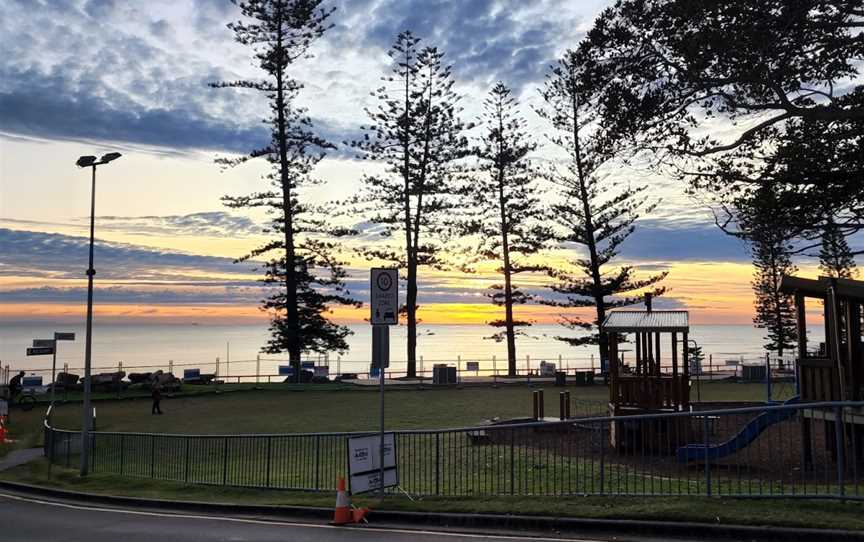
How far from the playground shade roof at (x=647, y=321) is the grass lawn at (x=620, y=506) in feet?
31.2

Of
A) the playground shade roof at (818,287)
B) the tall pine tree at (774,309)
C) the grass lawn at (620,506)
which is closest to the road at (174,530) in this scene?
the grass lawn at (620,506)

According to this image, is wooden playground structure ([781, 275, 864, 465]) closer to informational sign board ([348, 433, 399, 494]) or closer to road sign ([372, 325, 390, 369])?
informational sign board ([348, 433, 399, 494])

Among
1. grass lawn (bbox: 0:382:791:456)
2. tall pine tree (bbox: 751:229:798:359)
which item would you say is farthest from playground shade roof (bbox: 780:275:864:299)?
tall pine tree (bbox: 751:229:798:359)

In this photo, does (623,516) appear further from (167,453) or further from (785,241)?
(167,453)

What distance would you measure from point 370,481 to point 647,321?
11.0 m

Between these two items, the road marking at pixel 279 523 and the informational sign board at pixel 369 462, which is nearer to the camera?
the road marking at pixel 279 523

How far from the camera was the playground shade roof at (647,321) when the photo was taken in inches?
779

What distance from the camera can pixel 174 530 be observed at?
442 inches

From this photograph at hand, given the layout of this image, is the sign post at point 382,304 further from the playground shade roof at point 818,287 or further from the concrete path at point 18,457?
the concrete path at point 18,457

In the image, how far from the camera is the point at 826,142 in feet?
57.3

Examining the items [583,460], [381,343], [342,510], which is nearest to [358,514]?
[342,510]

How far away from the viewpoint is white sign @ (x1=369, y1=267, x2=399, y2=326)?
11.9 meters

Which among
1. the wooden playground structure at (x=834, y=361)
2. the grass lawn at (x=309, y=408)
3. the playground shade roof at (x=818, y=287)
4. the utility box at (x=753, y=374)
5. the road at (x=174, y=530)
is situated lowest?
the road at (x=174, y=530)

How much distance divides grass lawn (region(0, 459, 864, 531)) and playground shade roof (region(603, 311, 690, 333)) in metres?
9.50
